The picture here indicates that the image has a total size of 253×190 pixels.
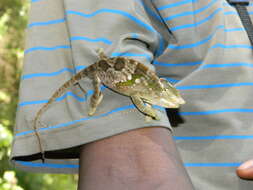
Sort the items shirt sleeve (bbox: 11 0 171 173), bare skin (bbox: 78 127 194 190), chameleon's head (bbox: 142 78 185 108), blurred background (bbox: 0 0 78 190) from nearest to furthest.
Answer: bare skin (bbox: 78 127 194 190) → shirt sleeve (bbox: 11 0 171 173) → chameleon's head (bbox: 142 78 185 108) → blurred background (bbox: 0 0 78 190)

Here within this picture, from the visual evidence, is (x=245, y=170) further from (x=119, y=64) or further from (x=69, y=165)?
(x=69, y=165)

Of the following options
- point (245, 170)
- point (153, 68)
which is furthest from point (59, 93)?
point (245, 170)

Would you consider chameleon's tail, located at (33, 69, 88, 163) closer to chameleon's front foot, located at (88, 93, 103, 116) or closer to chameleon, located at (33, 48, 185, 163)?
chameleon, located at (33, 48, 185, 163)

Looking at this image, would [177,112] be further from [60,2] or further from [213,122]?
[60,2]

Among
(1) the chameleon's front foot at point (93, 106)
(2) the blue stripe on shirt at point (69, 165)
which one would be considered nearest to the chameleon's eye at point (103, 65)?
(1) the chameleon's front foot at point (93, 106)

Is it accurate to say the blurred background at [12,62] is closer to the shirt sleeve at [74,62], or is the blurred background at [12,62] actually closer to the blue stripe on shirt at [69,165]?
the blue stripe on shirt at [69,165]

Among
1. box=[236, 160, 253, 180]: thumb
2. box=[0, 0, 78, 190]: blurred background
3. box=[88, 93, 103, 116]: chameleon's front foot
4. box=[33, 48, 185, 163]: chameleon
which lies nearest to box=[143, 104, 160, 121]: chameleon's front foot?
box=[33, 48, 185, 163]: chameleon
